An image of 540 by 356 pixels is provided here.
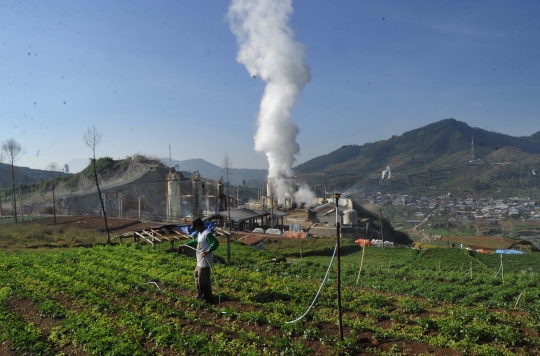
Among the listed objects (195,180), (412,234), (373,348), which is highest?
(195,180)

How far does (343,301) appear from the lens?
9.99m

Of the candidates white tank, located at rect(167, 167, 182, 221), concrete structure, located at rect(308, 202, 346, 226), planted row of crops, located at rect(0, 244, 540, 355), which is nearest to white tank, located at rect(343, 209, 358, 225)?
concrete structure, located at rect(308, 202, 346, 226)

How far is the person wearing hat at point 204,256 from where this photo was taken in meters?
9.84

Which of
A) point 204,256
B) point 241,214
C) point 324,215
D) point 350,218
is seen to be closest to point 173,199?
point 241,214

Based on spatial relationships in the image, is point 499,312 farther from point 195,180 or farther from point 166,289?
point 195,180

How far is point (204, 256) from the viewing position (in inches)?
388

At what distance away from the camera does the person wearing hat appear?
32.3ft

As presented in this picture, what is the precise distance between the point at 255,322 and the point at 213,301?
2.00 metres

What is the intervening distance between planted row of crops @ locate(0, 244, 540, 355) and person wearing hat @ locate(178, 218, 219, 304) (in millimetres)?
374

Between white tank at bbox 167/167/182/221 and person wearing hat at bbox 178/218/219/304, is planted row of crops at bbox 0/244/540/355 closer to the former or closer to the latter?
person wearing hat at bbox 178/218/219/304

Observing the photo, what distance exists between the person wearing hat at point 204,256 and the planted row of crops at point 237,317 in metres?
0.37

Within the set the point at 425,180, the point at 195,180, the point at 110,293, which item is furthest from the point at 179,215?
the point at 425,180

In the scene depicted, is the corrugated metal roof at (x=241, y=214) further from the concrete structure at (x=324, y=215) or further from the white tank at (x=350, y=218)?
the white tank at (x=350, y=218)

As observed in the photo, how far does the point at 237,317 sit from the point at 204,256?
1.77 meters
